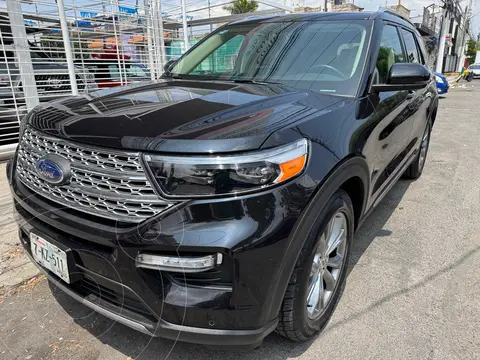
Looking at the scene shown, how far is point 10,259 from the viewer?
9.87 feet

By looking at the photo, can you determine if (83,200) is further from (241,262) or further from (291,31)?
(291,31)

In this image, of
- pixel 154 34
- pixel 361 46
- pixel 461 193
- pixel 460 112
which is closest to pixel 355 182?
pixel 361 46

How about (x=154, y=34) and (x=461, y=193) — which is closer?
(x=461, y=193)

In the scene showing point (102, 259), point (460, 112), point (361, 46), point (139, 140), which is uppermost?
point (361, 46)

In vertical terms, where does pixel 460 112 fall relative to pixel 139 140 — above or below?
below

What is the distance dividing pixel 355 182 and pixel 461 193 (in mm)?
2968

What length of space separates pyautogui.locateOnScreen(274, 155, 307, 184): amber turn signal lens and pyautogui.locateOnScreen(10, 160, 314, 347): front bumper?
4 centimetres

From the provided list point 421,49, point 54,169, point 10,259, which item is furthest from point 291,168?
point 421,49

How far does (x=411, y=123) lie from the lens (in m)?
3.60

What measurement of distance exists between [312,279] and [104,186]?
1.17 metres

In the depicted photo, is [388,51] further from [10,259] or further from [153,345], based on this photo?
[10,259]

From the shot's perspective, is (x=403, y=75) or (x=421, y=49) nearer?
(x=403, y=75)

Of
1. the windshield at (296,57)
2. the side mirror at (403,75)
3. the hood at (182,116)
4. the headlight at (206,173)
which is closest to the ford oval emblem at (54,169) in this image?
the hood at (182,116)

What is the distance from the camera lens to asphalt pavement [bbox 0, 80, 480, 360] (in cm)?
211
